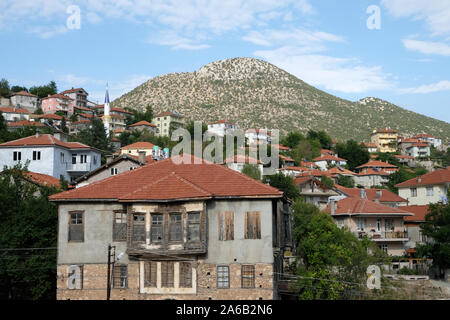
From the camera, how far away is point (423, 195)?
74.2 meters

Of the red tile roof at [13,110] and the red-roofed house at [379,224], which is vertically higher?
the red tile roof at [13,110]

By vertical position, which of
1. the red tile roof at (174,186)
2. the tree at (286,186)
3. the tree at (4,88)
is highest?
the tree at (4,88)

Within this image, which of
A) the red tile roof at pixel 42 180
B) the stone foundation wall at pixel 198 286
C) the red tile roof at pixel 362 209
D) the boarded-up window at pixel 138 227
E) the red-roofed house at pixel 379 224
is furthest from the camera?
the red tile roof at pixel 362 209

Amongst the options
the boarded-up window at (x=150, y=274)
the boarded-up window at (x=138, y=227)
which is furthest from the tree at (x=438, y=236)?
the boarded-up window at (x=138, y=227)

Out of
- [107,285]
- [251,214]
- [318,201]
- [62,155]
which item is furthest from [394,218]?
[62,155]

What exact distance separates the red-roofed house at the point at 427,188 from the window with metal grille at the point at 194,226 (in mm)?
51833

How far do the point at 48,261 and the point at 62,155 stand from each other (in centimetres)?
3330

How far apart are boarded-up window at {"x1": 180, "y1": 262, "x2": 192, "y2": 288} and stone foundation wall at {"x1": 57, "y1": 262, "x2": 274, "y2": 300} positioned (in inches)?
19.7

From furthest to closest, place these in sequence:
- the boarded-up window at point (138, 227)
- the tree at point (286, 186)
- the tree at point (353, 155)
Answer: the tree at point (353, 155) < the tree at point (286, 186) < the boarded-up window at point (138, 227)

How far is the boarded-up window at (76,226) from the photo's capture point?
2909 cm

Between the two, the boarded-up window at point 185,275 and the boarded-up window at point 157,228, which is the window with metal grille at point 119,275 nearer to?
the boarded-up window at point 157,228

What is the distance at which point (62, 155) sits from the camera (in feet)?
211

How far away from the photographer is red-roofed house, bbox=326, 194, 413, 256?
53.5 metres
